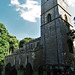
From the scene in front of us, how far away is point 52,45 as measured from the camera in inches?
733

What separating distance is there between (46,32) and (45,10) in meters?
7.02

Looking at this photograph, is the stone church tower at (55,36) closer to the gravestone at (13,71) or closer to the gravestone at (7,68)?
the gravestone at (13,71)

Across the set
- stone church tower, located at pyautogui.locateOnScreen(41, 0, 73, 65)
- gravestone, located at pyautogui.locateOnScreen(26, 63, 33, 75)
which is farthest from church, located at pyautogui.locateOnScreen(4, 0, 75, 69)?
gravestone, located at pyautogui.locateOnScreen(26, 63, 33, 75)

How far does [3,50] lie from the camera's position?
23844 millimetres

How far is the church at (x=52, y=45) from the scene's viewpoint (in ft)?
55.6

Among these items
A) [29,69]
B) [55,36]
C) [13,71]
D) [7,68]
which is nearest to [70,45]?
[55,36]

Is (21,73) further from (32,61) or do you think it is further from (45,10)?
(45,10)

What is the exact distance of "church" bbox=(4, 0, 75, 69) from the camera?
1695 cm

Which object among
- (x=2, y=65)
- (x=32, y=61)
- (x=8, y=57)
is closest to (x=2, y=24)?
(x=8, y=57)

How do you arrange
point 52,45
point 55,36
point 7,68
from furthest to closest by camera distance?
point 7,68 → point 52,45 → point 55,36

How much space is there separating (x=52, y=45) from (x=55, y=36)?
220 cm

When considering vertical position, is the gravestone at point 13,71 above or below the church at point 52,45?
below

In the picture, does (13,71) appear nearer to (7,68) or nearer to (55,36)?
(7,68)

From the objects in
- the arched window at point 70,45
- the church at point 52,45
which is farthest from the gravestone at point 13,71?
the arched window at point 70,45
